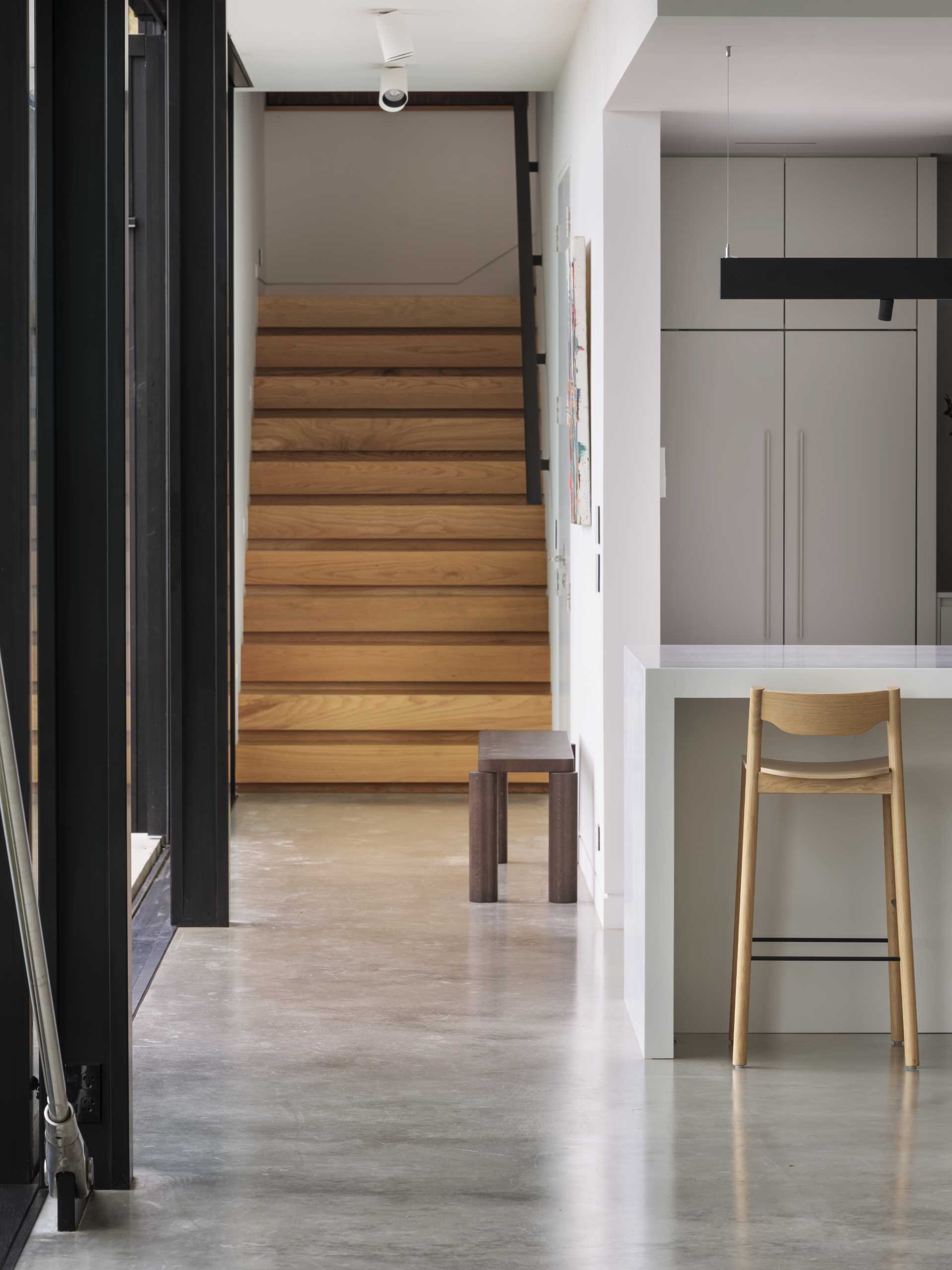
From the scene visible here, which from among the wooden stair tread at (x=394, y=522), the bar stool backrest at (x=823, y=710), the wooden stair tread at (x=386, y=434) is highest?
the wooden stair tread at (x=386, y=434)

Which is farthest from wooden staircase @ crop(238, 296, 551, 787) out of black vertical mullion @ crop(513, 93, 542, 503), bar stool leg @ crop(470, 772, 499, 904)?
bar stool leg @ crop(470, 772, 499, 904)

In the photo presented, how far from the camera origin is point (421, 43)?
5863mm

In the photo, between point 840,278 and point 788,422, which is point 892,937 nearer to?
point 840,278

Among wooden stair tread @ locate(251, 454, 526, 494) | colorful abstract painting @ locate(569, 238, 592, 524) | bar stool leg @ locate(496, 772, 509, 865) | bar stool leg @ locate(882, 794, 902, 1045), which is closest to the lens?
bar stool leg @ locate(882, 794, 902, 1045)

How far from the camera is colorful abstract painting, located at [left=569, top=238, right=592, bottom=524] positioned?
5309 mm

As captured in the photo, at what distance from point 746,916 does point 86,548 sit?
72.0 inches

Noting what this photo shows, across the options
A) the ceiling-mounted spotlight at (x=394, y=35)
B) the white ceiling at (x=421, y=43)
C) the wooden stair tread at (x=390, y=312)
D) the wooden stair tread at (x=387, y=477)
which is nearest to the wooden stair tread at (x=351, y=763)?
the wooden stair tread at (x=387, y=477)

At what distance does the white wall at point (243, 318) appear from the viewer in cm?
737

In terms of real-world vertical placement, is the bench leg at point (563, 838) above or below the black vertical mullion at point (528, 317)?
below

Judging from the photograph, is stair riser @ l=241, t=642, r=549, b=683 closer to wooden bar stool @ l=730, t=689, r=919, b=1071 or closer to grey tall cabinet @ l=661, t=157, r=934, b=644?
grey tall cabinet @ l=661, t=157, r=934, b=644

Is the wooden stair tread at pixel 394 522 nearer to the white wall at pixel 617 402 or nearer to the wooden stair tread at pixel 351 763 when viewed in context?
the wooden stair tread at pixel 351 763

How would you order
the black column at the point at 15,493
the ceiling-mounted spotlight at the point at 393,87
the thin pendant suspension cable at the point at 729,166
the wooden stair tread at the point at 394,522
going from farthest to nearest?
the wooden stair tread at the point at 394,522 → the ceiling-mounted spotlight at the point at 393,87 → the thin pendant suspension cable at the point at 729,166 → the black column at the point at 15,493

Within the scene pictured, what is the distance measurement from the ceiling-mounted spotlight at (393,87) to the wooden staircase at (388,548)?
216 cm

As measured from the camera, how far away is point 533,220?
907 cm
